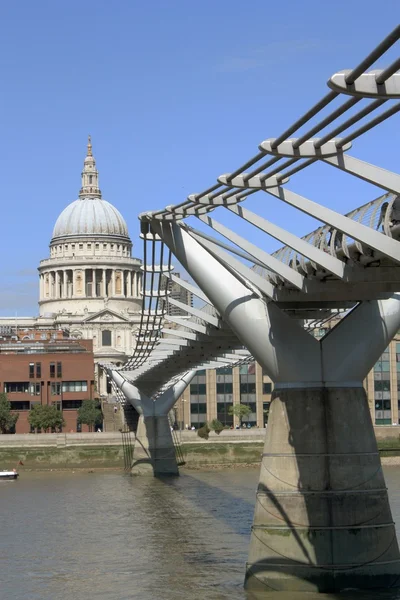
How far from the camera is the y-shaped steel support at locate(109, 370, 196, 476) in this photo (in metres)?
77.4

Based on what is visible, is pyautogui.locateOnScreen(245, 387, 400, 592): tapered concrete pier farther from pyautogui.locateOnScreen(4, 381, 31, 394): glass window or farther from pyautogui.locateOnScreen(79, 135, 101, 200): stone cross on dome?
pyautogui.locateOnScreen(79, 135, 101, 200): stone cross on dome

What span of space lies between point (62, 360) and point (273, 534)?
273 feet

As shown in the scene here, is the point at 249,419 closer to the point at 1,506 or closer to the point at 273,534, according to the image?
the point at 1,506

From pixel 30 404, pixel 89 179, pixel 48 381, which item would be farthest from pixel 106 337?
pixel 30 404

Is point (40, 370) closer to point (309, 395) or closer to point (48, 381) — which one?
point (48, 381)

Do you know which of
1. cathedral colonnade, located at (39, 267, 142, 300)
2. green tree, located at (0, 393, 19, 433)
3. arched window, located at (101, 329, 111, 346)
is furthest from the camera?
cathedral colonnade, located at (39, 267, 142, 300)

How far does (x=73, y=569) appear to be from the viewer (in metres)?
33.2

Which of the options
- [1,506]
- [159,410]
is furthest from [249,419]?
[1,506]

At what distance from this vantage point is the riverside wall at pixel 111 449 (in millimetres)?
85375

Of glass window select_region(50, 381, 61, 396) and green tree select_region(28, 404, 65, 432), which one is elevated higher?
glass window select_region(50, 381, 61, 396)

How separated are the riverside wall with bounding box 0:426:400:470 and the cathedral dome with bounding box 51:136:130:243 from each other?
8557 cm

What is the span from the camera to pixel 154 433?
79.2 m

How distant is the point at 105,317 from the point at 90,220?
19.5 metres

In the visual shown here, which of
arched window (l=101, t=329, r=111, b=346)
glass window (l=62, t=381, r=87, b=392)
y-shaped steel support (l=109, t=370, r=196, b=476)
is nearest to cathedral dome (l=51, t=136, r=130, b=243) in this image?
arched window (l=101, t=329, r=111, b=346)
